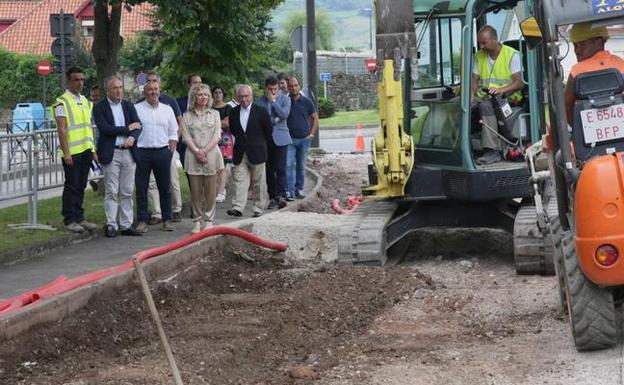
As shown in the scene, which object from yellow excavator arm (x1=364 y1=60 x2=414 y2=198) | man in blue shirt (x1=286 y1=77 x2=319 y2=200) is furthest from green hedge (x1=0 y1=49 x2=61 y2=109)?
yellow excavator arm (x1=364 y1=60 x2=414 y2=198)

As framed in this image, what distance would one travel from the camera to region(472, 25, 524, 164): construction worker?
13.1m

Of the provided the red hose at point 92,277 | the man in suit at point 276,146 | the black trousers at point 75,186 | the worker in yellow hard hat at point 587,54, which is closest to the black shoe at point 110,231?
the black trousers at point 75,186

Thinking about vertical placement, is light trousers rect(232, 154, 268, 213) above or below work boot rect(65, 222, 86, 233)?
above

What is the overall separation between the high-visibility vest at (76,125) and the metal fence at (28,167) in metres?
0.50

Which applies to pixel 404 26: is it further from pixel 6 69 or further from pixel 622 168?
pixel 6 69

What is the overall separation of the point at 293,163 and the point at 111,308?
10.1m

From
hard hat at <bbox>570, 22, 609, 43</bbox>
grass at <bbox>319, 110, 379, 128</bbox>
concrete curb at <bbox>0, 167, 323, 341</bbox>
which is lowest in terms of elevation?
concrete curb at <bbox>0, 167, 323, 341</bbox>

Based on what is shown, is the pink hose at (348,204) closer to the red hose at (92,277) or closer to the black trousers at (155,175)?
the black trousers at (155,175)

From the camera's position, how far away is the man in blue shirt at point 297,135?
1986 cm

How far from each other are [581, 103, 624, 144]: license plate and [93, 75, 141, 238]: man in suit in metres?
8.28

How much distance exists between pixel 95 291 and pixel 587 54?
4.33 m

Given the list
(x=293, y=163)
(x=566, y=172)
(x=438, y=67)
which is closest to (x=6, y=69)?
(x=293, y=163)

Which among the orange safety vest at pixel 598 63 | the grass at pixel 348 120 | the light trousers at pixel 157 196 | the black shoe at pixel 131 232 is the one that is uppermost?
the orange safety vest at pixel 598 63

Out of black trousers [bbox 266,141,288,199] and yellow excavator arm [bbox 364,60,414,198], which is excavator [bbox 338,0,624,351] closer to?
yellow excavator arm [bbox 364,60,414,198]
